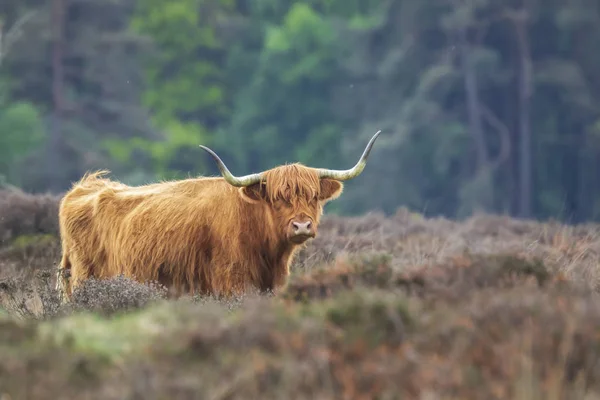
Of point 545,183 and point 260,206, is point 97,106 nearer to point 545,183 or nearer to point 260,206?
point 545,183

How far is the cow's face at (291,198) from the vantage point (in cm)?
1017

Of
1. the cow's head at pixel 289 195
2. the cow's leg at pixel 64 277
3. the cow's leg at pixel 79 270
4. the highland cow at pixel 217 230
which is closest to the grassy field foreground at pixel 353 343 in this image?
the cow's head at pixel 289 195

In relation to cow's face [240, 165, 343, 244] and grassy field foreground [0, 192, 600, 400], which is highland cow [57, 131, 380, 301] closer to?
cow's face [240, 165, 343, 244]

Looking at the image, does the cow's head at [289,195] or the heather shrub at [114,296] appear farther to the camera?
the cow's head at [289,195]

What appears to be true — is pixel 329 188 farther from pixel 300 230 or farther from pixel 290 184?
pixel 300 230

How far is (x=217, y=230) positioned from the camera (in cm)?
1057

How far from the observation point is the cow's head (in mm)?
10188

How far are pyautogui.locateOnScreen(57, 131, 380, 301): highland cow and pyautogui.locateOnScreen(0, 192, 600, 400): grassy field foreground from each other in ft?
8.39

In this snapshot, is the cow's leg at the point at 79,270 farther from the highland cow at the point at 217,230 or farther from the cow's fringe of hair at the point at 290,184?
the cow's fringe of hair at the point at 290,184

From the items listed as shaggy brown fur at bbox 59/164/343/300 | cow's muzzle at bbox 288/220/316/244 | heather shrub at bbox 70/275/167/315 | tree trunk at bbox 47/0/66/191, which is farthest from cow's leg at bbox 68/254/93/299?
tree trunk at bbox 47/0/66/191

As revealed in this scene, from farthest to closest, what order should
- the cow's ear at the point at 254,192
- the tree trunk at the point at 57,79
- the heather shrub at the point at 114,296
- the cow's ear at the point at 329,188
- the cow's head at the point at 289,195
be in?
the tree trunk at the point at 57,79
the cow's ear at the point at 329,188
the cow's ear at the point at 254,192
the cow's head at the point at 289,195
the heather shrub at the point at 114,296

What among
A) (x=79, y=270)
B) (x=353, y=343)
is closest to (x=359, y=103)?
(x=79, y=270)

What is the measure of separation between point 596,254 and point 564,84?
32.5m

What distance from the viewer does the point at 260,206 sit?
10.6 meters
